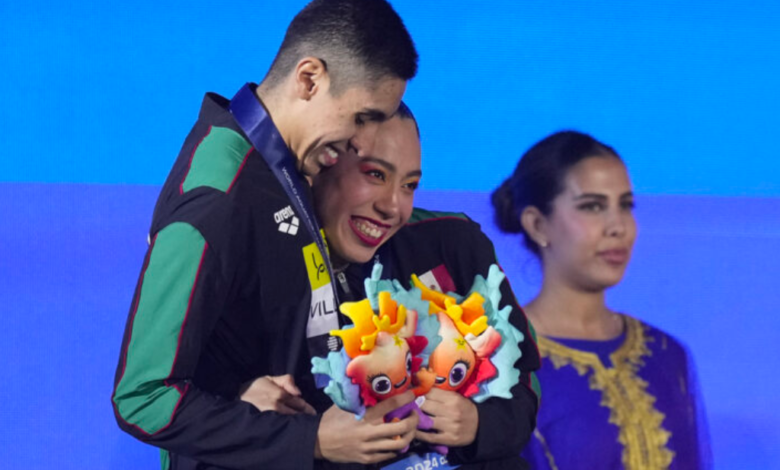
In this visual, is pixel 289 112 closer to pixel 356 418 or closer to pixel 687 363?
pixel 356 418

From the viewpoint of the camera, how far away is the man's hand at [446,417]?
5.91 ft

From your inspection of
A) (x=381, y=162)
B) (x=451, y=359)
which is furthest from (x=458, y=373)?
(x=381, y=162)

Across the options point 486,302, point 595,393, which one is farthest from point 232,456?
point 595,393

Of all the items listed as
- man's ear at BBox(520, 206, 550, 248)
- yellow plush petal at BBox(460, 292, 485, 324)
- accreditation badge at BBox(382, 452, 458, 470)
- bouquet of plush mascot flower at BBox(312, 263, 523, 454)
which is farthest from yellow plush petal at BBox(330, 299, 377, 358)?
man's ear at BBox(520, 206, 550, 248)

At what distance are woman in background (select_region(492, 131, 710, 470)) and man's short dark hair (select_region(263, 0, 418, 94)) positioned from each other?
3.48ft

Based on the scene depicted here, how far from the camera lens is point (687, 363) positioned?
2.88 m

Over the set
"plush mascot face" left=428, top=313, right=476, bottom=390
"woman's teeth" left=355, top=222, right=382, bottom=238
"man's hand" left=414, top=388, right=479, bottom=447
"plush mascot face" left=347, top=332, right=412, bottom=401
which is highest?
"woman's teeth" left=355, top=222, right=382, bottom=238

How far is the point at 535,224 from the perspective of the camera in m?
2.95

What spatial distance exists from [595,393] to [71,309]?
137 centimetres

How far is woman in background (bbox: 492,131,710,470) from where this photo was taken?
265 cm

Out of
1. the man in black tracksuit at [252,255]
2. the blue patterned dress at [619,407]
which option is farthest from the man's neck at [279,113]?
the blue patterned dress at [619,407]

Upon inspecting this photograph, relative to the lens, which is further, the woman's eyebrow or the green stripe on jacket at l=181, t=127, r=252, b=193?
the woman's eyebrow

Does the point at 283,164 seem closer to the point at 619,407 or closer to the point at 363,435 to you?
the point at 363,435

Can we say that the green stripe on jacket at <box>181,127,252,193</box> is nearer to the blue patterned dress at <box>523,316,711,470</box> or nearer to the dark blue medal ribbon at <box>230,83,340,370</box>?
the dark blue medal ribbon at <box>230,83,340,370</box>
